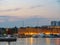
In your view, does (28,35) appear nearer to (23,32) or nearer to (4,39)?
(23,32)

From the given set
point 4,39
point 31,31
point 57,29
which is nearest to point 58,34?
point 57,29

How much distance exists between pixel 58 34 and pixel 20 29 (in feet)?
52.0

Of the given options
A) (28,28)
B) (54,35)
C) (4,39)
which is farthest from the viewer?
(28,28)

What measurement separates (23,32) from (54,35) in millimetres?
13120

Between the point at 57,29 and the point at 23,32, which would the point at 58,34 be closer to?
the point at 57,29

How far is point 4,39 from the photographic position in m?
28.9

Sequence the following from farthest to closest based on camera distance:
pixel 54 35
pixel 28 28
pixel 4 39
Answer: pixel 28 28 → pixel 54 35 → pixel 4 39

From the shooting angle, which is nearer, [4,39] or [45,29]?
[4,39]

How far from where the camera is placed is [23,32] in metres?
108

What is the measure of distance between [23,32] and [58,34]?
46.7 feet

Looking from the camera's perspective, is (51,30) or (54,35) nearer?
(54,35)

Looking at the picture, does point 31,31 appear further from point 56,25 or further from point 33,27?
point 56,25

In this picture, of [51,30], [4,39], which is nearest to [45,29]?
[51,30]

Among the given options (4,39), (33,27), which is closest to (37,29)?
(33,27)
